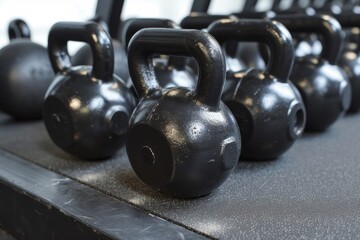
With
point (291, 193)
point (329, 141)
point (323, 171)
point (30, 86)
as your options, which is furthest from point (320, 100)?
point (30, 86)

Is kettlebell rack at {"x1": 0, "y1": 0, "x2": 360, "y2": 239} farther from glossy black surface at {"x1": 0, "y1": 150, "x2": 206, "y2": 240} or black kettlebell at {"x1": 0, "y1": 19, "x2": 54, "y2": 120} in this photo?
black kettlebell at {"x1": 0, "y1": 19, "x2": 54, "y2": 120}

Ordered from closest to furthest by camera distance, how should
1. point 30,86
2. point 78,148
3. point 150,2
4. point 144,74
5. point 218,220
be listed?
point 218,220 < point 144,74 < point 78,148 < point 30,86 < point 150,2

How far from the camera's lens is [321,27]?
3.48ft

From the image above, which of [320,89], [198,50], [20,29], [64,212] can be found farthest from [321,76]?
[20,29]

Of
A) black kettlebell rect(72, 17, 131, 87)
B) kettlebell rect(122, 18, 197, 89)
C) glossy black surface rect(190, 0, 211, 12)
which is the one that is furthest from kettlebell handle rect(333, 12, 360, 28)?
glossy black surface rect(190, 0, 211, 12)

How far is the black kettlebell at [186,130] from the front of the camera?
0.68 meters

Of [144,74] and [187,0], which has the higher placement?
[144,74]

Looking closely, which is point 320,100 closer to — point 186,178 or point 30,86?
point 186,178

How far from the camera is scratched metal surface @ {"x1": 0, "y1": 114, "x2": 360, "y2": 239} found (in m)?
0.64

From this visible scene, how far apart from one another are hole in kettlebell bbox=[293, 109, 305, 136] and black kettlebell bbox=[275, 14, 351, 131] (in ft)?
0.55

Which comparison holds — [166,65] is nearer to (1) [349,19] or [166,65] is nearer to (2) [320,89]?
(2) [320,89]

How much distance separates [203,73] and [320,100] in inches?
19.0

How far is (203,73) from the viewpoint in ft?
2.26

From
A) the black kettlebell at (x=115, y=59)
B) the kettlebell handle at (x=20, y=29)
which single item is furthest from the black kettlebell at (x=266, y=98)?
the kettlebell handle at (x=20, y=29)
